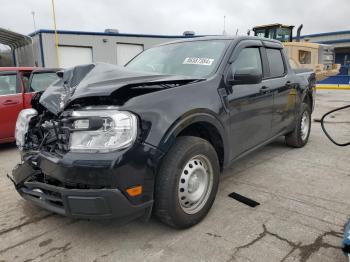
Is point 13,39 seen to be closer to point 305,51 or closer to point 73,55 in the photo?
point 73,55

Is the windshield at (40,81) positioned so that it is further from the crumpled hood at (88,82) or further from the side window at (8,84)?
the crumpled hood at (88,82)

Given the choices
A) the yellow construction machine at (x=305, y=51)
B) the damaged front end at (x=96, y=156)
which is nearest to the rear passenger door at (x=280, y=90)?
the damaged front end at (x=96, y=156)

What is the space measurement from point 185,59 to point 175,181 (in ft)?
5.34

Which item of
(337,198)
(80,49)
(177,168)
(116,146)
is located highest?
(80,49)

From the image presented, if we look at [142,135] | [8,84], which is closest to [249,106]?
[142,135]

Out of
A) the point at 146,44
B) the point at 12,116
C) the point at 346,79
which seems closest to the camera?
the point at 12,116

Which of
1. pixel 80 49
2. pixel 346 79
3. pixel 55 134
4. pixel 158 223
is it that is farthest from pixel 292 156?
pixel 346 79

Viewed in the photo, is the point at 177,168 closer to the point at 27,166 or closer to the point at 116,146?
the point at 116,146

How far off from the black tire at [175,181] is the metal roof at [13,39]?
13225mm

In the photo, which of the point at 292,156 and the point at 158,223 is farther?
the point at 292,156

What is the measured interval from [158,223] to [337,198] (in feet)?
6.49

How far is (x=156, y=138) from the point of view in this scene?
2457 mm

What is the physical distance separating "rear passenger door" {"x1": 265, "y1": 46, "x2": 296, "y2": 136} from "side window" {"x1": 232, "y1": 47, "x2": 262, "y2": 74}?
30 centimetres

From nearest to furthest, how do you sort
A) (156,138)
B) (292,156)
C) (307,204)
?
(156,138)
(307,204)
(292,156)
